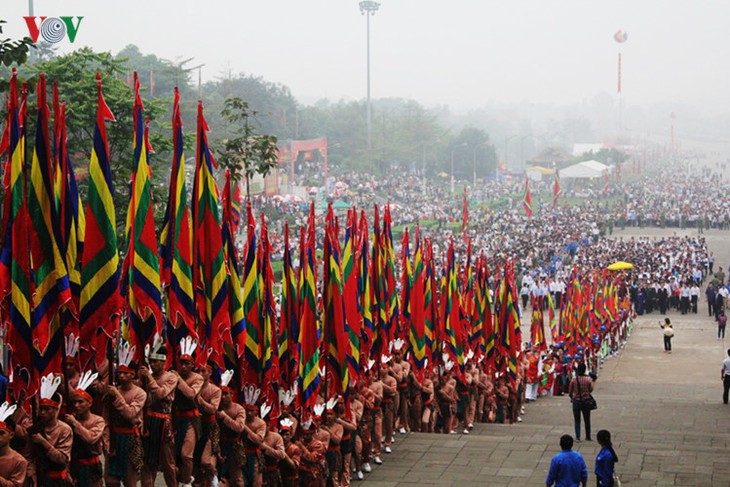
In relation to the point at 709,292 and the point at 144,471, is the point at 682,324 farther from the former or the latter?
the point at 144,471

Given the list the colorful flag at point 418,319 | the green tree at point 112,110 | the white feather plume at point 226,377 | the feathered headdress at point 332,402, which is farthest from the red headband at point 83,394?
the green tree at point 112,110

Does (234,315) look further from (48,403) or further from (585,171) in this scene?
(585,171)

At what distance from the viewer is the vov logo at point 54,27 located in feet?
67.4

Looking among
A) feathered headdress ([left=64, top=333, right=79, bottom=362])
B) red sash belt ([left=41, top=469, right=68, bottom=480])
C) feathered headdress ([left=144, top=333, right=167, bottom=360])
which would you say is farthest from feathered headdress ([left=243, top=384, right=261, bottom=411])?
red sash belt ([left=41, top=469, right=68, bottom=480])

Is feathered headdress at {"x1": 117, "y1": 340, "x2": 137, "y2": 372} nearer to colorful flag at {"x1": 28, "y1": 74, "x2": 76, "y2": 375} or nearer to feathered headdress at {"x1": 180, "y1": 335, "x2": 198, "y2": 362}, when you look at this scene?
feathered headdress at {"x1": 180, "y1": 335, "x2": 198, "y2": 362}

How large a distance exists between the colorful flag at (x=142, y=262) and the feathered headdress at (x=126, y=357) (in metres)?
0.07

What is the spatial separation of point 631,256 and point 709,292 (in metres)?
7.22

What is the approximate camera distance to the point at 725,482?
12820 millimetres

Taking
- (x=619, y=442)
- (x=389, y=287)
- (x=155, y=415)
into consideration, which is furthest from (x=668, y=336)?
(x=155, y=415)

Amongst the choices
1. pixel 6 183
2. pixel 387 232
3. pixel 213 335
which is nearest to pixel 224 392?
pixel 213 335

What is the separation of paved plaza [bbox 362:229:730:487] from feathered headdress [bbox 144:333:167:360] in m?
3.17

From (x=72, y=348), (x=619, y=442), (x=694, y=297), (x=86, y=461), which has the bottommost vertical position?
(x=694, y=297)

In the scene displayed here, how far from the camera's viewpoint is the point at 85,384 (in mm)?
9602

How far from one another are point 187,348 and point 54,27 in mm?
12091
